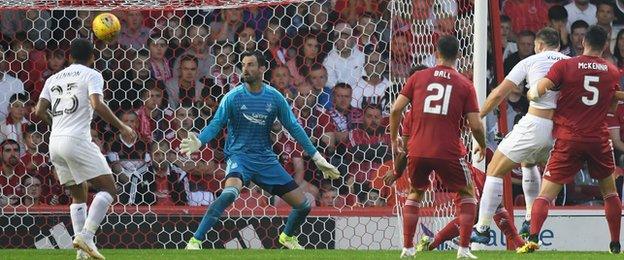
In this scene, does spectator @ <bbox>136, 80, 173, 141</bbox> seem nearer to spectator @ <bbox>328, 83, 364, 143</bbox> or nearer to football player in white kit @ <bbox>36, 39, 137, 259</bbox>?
spectator @ <bbox>328, 83, 364, 143</bbox>

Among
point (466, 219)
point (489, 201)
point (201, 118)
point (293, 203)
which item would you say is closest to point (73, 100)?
point (293, 203)

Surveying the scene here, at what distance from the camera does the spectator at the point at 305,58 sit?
1402 centimetres

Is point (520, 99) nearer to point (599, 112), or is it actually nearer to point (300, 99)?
point (300, 99)

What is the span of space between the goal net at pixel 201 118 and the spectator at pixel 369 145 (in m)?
0.01

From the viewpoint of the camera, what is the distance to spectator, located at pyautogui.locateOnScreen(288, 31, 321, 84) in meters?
14.0

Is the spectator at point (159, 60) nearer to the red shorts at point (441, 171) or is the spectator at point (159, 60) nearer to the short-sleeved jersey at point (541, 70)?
the short-sleeved jersey at point (541, 70)

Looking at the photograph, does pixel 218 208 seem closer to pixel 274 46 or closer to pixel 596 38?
pixel 274 46

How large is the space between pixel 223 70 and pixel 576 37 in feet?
11.9

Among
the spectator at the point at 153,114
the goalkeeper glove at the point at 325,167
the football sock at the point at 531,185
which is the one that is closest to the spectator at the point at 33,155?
the spectator at the point at 153,114

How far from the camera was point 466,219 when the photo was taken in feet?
31.4

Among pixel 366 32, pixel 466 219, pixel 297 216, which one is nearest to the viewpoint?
pixel 466 219

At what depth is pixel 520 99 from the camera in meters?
14.3

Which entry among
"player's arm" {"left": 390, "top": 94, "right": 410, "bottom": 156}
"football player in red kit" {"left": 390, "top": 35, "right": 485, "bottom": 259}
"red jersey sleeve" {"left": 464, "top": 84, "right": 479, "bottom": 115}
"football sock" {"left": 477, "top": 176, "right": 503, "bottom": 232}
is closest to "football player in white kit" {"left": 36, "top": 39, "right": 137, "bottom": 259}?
"player's arm" {"left": 390, "top": 94, "right": 410, "bottom": 156}

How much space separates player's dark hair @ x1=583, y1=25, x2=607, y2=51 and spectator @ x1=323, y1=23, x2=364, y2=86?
3.84m
